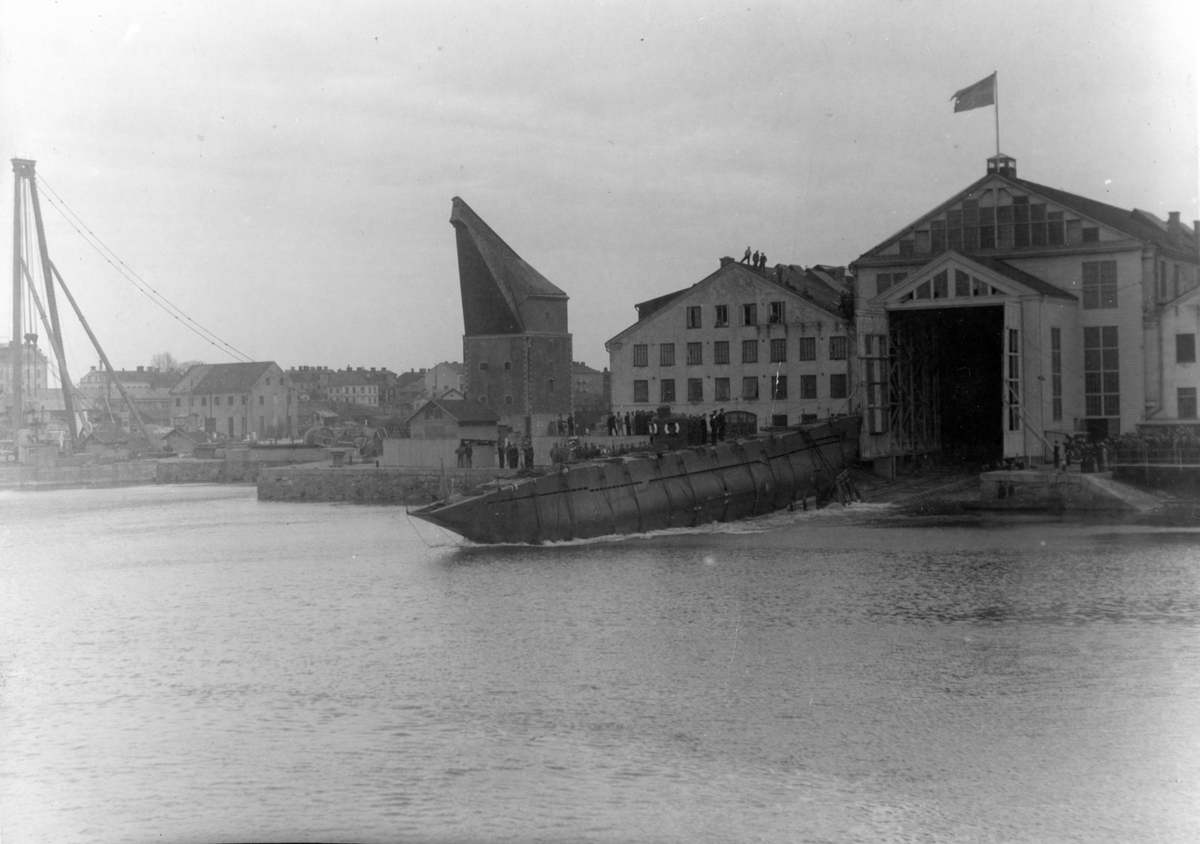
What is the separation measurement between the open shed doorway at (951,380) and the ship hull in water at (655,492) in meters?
5.75

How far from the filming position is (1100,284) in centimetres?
5084

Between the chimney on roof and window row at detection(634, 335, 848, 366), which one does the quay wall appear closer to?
window row at detection(634, 335, 848, 366)

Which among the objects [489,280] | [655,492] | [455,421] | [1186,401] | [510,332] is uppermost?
[489,280]

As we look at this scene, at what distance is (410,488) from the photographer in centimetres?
6284

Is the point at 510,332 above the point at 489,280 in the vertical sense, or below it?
below

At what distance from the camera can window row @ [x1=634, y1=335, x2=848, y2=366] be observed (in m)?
62.8

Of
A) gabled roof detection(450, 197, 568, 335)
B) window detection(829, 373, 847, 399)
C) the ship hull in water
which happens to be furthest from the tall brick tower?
the ship hull in water

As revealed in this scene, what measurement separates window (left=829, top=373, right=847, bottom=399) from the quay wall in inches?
643

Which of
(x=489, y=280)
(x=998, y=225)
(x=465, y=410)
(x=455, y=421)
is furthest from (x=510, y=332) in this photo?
(x=998, y=225)

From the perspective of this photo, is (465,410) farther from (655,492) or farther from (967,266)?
(967,266)

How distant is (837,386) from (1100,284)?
14.9 meters

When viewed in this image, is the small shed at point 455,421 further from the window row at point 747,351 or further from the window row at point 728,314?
the window row at point 728,314

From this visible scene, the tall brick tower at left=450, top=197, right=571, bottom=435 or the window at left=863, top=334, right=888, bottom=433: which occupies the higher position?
the tall brick tower at left=450, top=197, right=571, bottom=435

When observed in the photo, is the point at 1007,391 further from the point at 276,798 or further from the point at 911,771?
the point at 276,798
